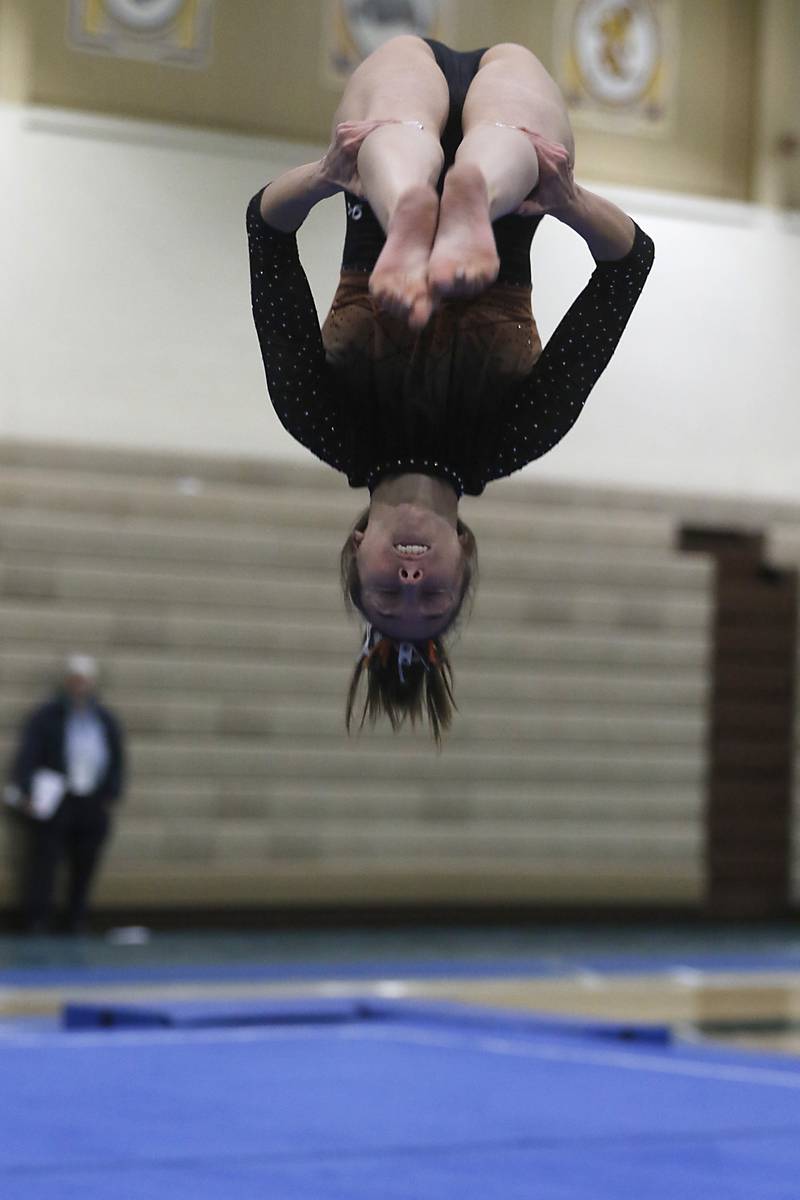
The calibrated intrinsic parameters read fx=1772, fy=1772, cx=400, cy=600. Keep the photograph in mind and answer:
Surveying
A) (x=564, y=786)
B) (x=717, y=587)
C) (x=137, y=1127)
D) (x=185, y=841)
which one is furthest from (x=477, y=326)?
(x=717, y=587)

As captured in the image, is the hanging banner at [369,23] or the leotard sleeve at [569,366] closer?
the leotard sleeve at [569,366]

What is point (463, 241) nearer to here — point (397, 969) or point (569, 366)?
point (569, 366)

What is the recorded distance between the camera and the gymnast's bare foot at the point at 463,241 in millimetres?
2809

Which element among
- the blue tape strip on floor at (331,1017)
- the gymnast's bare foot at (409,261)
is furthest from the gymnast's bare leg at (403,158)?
the blue tape strip on floor at (331,1017)

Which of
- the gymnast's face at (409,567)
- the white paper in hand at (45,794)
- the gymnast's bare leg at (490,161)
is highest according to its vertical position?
the gymnast's bare leg at (490,161)

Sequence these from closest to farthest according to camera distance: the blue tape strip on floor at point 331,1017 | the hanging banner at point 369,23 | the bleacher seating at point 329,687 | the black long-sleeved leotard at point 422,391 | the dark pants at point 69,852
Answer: the black long-sleeved leotard at point 422,391 < the blue tape strip on floor at point 331,1017 < the dark pants at point 69,852 < the bleacher seating at point 329,687 < the hanging banner at point 369,23

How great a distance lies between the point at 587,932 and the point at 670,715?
1518 millimetres

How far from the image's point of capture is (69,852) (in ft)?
32.6

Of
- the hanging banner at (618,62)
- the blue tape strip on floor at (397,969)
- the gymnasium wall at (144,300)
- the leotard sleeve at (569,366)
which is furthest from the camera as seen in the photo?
the hanging banner at (618,62)

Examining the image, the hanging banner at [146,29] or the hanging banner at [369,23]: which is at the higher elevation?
the hanging banner at [369,23]

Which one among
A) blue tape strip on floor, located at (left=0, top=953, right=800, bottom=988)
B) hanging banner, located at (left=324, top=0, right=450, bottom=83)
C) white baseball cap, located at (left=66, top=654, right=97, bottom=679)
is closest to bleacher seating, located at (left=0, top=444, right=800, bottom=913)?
white baseball cap, located at (left=66, top=654, right=97, bottom=679)

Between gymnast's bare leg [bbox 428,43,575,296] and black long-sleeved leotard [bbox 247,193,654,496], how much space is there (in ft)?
0.99

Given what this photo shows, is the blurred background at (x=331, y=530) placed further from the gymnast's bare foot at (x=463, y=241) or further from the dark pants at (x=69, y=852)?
the gymnast's bare foot at (x=463, y=241)

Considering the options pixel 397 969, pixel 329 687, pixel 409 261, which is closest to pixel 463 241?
pixel 409 261
